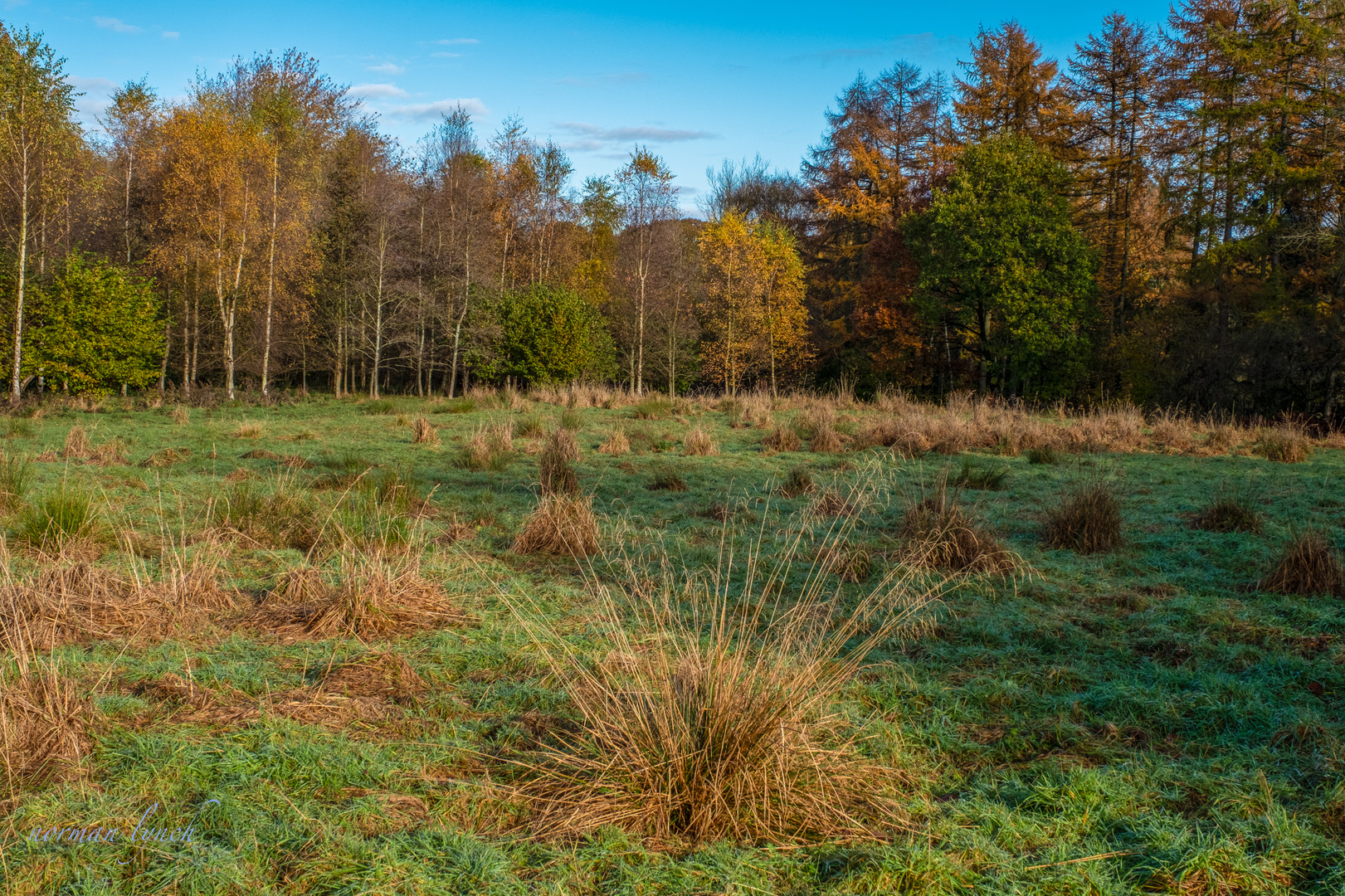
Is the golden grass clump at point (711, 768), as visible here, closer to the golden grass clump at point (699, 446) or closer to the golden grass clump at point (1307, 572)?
the golden grass clump at point (1307, 572)

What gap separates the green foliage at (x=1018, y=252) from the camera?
23.5 meters

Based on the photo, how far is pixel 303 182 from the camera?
25.2 m

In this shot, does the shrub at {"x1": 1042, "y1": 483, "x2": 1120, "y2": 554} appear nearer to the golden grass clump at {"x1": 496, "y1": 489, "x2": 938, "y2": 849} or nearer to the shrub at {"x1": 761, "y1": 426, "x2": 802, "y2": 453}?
the golden grass clump at {"x1": 496, "y1": 489, "x2": 938, "y2": 849}

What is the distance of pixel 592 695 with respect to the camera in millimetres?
3203

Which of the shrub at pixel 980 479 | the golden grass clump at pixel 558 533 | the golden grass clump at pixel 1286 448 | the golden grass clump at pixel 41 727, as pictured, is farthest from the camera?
the golden grass clump at pixel 1286 448

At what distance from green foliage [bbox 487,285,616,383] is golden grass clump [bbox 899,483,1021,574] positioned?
22.7 metres

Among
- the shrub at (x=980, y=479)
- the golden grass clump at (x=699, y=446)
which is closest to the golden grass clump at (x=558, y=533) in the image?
the shrub at (x=980, y=479)

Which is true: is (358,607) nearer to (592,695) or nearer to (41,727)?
(41,727)

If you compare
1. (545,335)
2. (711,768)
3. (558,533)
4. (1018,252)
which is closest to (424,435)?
(558,533)

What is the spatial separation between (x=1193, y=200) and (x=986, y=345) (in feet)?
21.8

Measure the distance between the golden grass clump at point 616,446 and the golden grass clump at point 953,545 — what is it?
591 centimetres

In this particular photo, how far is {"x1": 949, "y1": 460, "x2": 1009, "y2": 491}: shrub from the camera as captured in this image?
29.8 ft

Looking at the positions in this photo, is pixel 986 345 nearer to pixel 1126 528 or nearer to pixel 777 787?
pixel 1126 528

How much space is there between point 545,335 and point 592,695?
25.5 metres
